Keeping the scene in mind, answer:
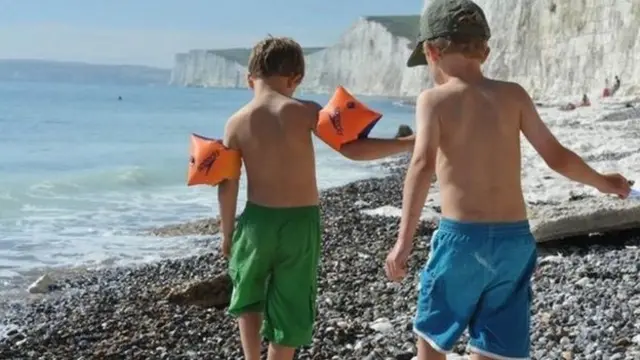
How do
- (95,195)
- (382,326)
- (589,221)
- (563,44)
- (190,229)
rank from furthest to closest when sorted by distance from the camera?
(563,44) < (95,195) < (190,229) < (589,221) < (382,326)

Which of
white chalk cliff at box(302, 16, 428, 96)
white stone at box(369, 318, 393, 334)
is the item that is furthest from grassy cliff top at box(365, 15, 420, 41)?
white stone at box(369, 318, 393, 334)

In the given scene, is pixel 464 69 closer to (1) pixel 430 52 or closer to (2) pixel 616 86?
(1) pixel 430 52

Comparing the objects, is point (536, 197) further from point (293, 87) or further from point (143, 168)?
point (143, 168)

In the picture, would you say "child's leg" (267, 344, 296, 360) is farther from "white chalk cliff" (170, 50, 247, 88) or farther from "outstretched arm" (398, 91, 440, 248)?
"white chalk cliff" (170, 50, 247, 88)

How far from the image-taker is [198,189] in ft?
63.4

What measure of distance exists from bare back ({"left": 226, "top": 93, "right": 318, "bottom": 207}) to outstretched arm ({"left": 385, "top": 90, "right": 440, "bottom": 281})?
0.77m

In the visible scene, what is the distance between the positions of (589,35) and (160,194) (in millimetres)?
29341

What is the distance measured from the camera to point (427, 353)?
3459mm

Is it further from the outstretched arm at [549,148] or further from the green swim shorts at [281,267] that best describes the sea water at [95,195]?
the outstretched arm at [549,148]

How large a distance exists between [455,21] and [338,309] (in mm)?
3213

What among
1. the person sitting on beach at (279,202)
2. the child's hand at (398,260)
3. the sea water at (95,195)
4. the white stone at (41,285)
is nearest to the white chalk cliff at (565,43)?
the sea water at (95,195)

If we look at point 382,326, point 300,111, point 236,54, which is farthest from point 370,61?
point 300,111

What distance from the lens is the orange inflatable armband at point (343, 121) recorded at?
392 centimetres

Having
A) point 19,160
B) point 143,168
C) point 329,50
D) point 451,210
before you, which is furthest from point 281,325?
point 329,50
